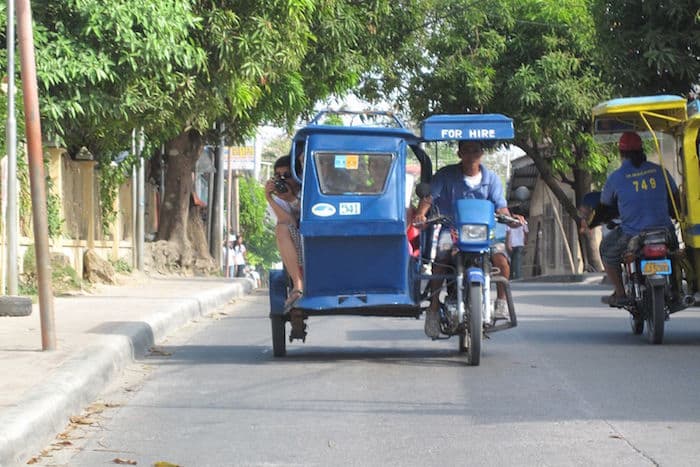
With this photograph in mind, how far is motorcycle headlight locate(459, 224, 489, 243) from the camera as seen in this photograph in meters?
10.0

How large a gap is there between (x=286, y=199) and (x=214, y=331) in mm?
4117

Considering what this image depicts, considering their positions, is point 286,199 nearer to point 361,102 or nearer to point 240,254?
point 361,102

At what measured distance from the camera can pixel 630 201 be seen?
11.9 metres

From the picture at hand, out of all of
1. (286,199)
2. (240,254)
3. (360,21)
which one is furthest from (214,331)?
(240,254)

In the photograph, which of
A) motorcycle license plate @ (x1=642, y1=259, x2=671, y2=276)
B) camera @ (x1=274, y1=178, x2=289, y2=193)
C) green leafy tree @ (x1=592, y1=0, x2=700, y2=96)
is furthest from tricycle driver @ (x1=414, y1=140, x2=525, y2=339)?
green leafy tree @ (x1=592, y1=0, x2=700, y2=96)

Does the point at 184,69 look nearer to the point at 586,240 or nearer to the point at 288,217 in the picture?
the point at 288,217

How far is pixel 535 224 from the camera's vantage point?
54.0 metres

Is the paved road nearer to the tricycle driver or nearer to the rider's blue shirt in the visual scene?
the tricycle driver

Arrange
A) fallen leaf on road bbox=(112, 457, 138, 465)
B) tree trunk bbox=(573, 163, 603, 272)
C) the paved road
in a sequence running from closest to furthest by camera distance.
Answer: fallen leaf on road bbox=(112, 457, 138, 465) → the paved road → tree trunk bbox=(573, 163, 603, 272)

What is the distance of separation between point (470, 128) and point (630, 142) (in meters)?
2.46

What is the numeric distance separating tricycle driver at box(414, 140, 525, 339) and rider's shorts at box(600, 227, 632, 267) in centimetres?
185

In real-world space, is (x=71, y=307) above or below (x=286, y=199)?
below

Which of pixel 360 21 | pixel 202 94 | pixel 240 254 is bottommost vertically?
pixel 240 254

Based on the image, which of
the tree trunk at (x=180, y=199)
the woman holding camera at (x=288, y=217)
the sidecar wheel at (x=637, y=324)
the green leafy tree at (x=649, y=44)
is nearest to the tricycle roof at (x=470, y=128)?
the woman holding camera at (x=288, y=217)
